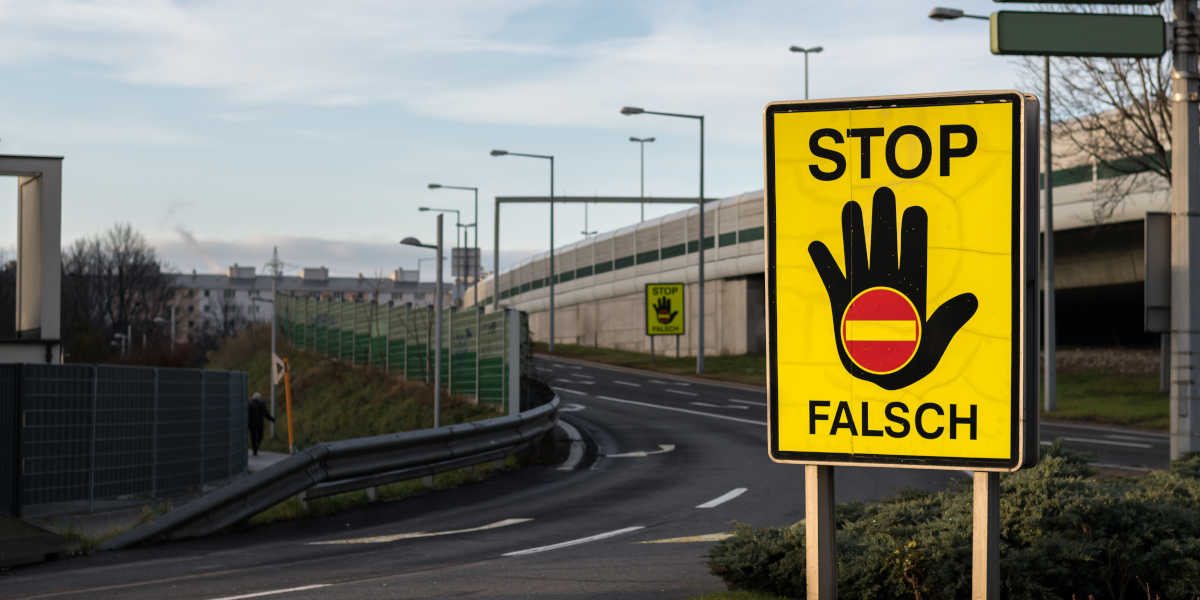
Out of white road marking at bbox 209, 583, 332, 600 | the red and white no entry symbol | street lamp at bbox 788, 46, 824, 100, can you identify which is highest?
street lamp at bbox 788, 46, 824, 100

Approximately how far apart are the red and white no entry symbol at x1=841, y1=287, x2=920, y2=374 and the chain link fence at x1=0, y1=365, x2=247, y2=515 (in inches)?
411

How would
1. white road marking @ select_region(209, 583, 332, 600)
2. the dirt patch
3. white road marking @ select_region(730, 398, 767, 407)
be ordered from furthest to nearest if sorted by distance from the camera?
the dirt patch, white road marking @ select_region(730, 398, 767, 407), white road marking @ select_region(209, 583, 332, 600)

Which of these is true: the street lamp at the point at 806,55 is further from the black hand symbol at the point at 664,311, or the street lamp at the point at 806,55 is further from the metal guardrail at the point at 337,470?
the metal guardrail at the point at 337,470

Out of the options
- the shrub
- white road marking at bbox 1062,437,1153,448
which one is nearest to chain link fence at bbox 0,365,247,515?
the shrub

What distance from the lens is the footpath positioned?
11.3 metres

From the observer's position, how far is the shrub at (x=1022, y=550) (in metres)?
6.84

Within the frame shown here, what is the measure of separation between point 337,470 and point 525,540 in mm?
3132

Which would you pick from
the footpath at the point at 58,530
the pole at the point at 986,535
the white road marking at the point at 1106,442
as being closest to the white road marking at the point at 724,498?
the footpath at the point at 58,530

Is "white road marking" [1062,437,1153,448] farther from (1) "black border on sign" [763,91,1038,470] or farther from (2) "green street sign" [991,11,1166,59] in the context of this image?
(1) "black border on sign" [763,91,1038,470]

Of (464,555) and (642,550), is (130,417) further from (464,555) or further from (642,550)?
(642,550)

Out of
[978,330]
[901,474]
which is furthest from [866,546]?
[901,474]

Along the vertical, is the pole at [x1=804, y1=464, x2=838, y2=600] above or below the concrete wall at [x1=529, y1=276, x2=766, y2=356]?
below

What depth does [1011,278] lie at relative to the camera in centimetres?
523

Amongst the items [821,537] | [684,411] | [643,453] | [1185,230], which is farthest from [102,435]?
[684,411]
